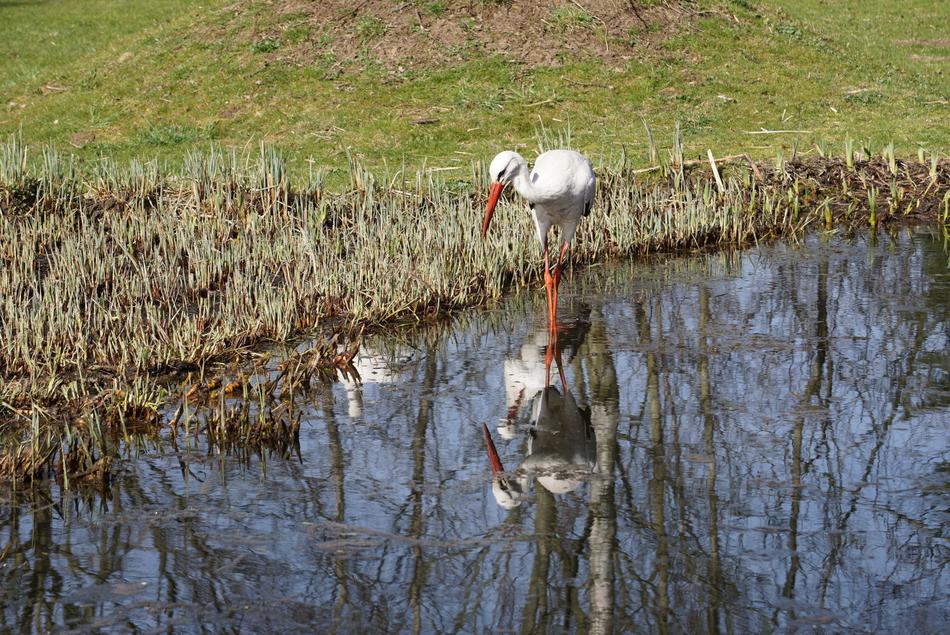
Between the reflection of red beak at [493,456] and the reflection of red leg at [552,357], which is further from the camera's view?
the reflection of red leg at [552,357]

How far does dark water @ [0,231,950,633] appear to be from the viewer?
14.6ft

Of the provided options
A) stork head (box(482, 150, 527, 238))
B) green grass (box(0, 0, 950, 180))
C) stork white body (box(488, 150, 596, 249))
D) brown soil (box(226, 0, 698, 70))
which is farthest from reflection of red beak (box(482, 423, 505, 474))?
brown soil (box(226, 0, 698, 70))

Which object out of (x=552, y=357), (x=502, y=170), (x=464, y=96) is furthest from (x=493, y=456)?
(x=464, y=96)

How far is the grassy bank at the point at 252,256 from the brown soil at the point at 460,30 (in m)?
4.86

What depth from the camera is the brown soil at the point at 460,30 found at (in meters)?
17.2

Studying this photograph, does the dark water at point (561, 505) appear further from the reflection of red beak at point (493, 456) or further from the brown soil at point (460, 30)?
the brown soil at point (460, 30)

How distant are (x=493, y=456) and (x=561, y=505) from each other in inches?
29.1

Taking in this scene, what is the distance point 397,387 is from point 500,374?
0.71 metres

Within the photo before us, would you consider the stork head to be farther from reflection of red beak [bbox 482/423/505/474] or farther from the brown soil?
the brown soil

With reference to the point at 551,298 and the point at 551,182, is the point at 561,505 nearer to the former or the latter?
the point at 551,298

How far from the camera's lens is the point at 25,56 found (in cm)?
2236

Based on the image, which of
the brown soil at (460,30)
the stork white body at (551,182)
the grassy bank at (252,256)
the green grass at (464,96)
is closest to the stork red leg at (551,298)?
the stork white body at (551,182)

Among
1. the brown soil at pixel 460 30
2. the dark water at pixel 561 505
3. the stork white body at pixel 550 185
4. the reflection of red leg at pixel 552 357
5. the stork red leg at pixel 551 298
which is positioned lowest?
the dark water at pixel 561 505

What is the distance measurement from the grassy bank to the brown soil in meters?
4.86
